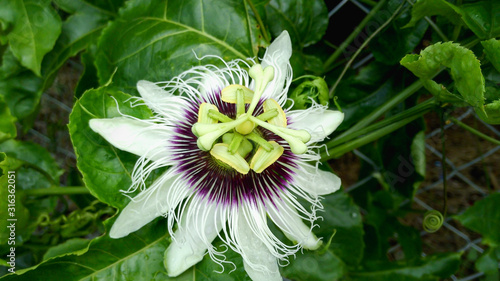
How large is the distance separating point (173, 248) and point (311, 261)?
0.43 m

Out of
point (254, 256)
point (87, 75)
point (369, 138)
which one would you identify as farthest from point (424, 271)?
point (87, 75)

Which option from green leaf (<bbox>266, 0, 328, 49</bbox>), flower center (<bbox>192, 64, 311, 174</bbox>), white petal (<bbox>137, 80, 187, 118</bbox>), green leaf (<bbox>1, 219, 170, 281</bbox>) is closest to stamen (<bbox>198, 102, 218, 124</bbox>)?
flower center (<bbox>192, 64, 311, 174</bbox>)

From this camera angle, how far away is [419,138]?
145cm

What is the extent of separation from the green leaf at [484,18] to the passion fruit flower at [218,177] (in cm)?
39

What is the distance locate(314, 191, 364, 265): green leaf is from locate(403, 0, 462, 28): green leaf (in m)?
0.56

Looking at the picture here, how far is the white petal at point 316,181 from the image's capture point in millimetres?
1078

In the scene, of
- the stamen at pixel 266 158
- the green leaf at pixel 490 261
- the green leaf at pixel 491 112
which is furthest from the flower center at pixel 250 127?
the green leaf at pixel 490 261

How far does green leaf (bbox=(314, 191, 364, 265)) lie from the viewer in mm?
1329

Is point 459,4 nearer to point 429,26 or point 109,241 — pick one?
point 429,26

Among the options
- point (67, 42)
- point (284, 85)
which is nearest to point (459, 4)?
point (284, 85)

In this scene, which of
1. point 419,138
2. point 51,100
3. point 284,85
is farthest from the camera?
point 51,100

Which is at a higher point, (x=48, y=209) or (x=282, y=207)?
(x=282, y=207)

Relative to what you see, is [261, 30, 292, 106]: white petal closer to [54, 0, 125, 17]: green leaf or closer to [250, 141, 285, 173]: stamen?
[250, 141, 285, 173]: stamen

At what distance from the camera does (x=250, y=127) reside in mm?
1015
